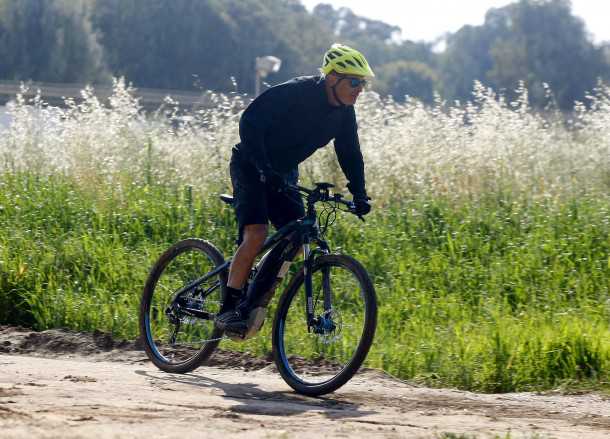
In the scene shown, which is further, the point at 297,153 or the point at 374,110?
the point at 374,110

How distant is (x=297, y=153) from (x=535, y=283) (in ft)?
10.7

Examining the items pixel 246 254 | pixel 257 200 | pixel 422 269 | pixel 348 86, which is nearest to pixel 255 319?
pixel 246 254

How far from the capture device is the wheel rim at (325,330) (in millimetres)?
6340

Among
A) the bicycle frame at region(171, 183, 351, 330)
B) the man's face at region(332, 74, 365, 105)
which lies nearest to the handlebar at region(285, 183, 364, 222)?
the bicycle frame at region(171, 183, 351, 330)

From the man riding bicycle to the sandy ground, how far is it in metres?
0.65

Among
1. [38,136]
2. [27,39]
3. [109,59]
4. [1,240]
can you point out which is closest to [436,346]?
[1,240]

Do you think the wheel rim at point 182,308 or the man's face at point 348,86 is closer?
the man's face at point 348,86

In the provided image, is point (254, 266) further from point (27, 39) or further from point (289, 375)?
point (27, 39)

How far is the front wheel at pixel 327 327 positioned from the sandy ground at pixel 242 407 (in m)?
0.16

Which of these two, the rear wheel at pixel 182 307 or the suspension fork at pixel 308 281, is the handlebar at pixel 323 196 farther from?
the rear wheel at pixel 182 307

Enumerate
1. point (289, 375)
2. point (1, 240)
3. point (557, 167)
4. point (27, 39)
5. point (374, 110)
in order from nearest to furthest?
point (289, 375) → point (1, 240) → point (557, 167) → point (374, 110) → point (27, 39)

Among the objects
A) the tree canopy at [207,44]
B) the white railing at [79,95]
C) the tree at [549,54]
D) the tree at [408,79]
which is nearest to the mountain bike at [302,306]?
the white railing at [79,95]

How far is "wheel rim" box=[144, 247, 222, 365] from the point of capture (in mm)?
7207

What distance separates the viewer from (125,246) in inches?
407
